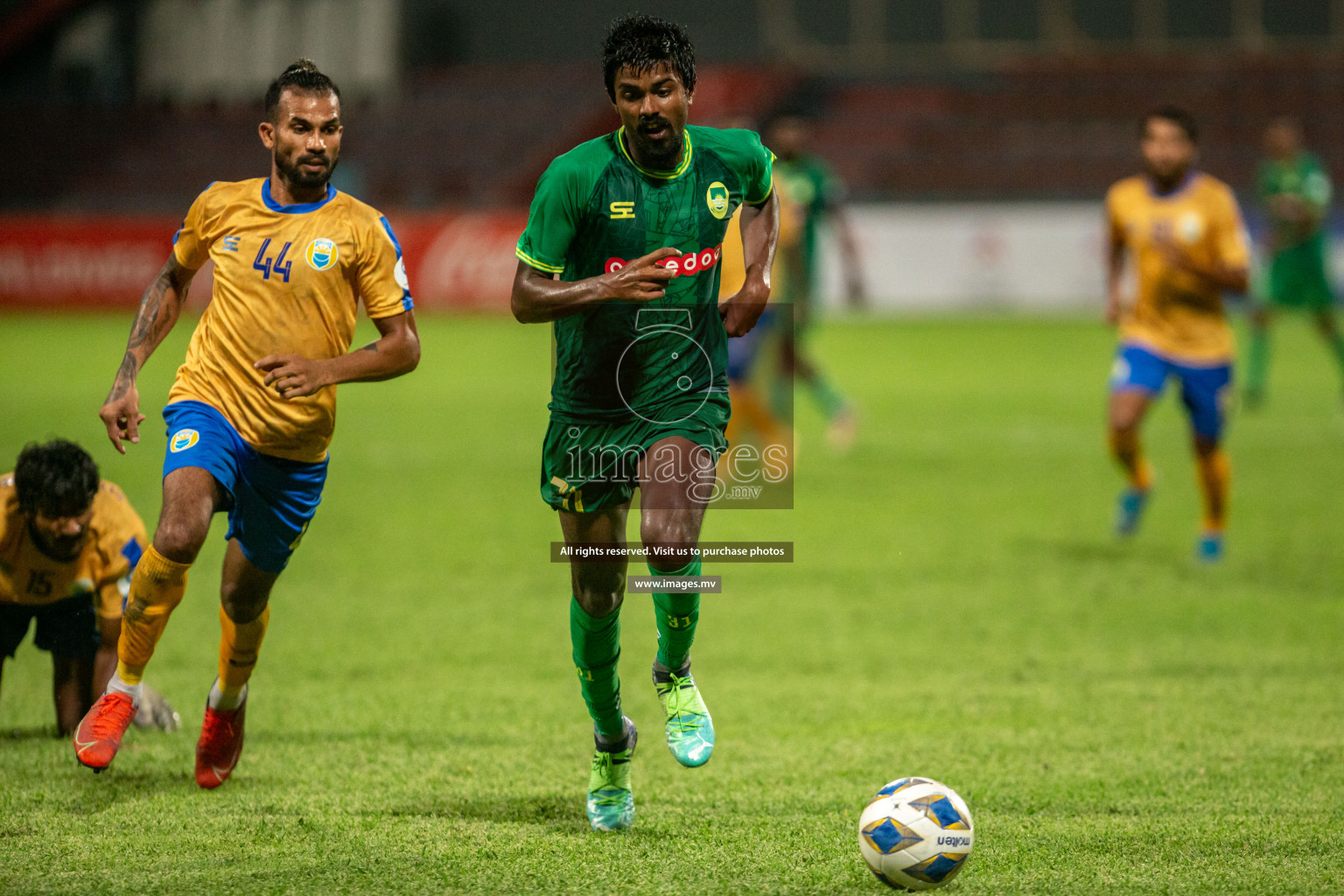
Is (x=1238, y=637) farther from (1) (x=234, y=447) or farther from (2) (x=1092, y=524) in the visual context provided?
(1) (x=234, y=447)

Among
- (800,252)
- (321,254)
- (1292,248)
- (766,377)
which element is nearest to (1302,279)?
(1292,248)

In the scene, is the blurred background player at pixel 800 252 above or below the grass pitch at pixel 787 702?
above

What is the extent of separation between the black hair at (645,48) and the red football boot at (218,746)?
2.39 meters

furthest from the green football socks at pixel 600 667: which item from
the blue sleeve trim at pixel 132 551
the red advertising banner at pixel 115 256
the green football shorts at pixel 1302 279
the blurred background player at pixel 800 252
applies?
the red advertising banner at pixel 115 256

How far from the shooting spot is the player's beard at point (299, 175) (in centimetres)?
465

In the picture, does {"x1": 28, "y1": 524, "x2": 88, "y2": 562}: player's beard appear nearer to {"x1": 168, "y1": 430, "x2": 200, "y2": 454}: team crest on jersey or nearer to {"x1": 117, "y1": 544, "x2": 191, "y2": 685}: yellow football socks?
{"x1": 117, "y1": 544, "x2": 191, "y2": 685}: yellow football socks

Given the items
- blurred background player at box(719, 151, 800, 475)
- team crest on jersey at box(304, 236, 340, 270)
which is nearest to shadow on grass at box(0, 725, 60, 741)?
team crest on jersey at box(304, 236, 340, 270)

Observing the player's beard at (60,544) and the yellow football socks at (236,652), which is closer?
the yellow football socks at (236,652)

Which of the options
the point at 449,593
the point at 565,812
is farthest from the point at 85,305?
the point at 565,812

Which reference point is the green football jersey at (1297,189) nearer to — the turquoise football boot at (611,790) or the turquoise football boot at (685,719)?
the turquoise football boot at (685,719)

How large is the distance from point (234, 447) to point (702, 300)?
1.51 meters

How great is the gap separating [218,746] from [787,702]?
7.49 feet

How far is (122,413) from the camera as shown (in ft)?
14.8

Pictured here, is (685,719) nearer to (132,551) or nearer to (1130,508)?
(132,551)
